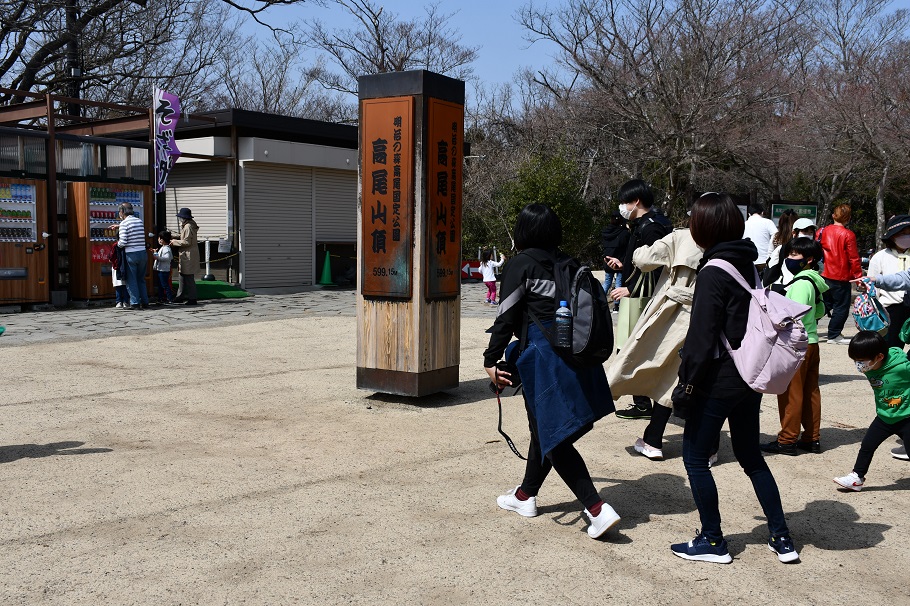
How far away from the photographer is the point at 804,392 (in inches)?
237

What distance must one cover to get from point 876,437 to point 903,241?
Result: 1.99 m

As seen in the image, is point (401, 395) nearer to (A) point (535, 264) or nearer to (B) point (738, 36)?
(A) point (535, 264)

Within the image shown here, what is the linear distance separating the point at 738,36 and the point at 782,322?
20949mm

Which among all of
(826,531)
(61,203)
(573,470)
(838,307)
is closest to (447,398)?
(573,470)

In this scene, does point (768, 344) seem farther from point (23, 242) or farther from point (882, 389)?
point (23, 242)

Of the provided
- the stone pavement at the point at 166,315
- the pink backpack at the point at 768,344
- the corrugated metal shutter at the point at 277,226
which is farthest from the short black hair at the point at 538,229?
the corrugated metal shutter at the point at 277,226

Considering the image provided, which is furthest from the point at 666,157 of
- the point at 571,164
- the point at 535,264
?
the point at 535,264

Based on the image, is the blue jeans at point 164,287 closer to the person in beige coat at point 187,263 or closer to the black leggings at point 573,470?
the person in beige coat at point 187,263

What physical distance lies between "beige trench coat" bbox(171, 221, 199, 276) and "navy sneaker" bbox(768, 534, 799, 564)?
13.1 m

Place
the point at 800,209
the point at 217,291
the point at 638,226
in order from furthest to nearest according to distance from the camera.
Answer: the point at 800,209, the point at 217,291, the point at 638,226

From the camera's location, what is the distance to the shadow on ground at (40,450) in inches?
222

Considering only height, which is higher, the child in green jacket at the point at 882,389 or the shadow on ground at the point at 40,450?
the child in green jacket at the point at 882,389

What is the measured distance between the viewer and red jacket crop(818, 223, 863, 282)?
11.1 m

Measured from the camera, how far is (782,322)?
3791 mm
